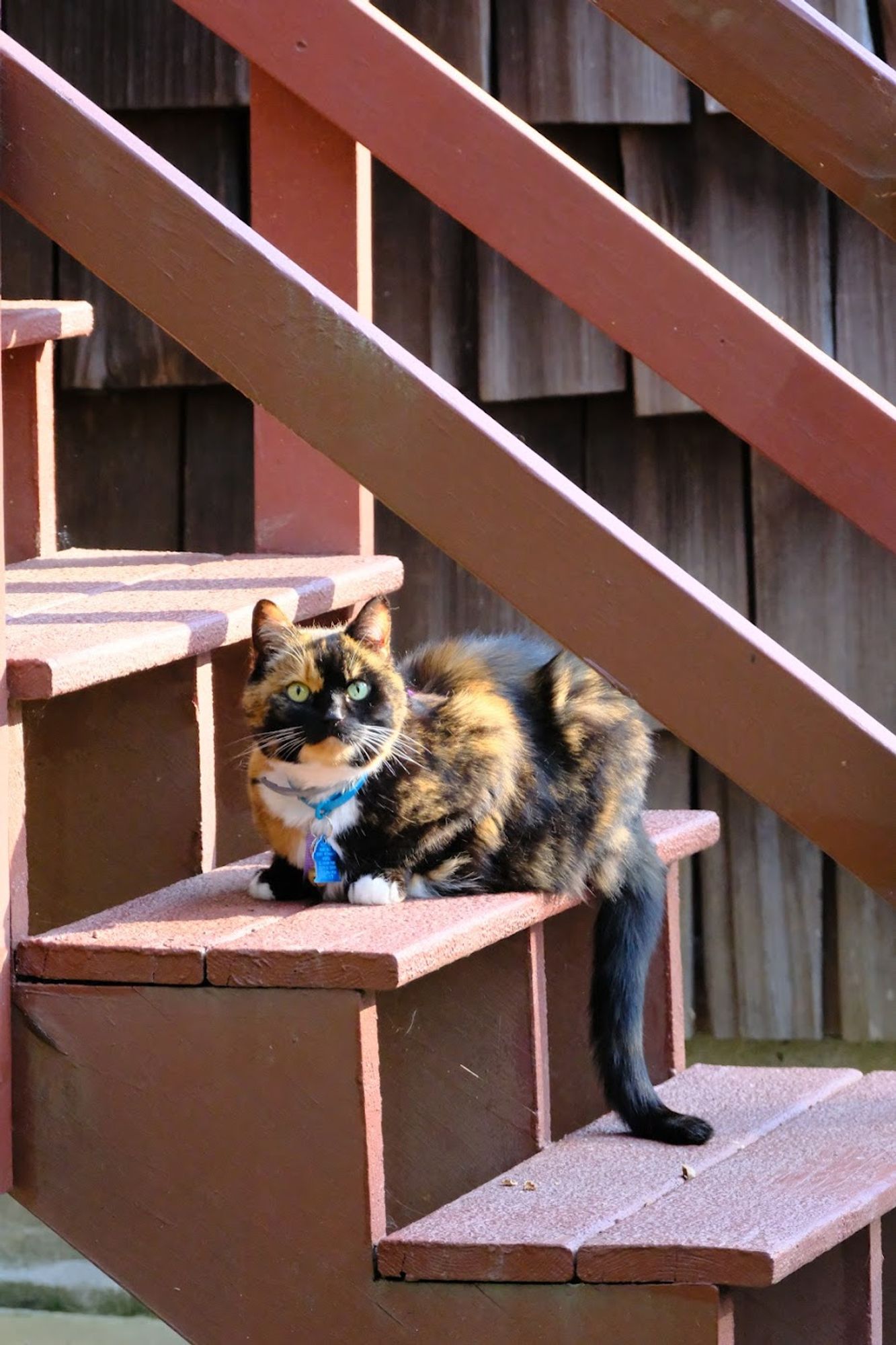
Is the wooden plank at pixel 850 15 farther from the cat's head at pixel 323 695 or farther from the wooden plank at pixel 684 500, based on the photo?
the cat's head at pixel 323 695

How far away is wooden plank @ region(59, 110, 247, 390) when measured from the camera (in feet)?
11.4

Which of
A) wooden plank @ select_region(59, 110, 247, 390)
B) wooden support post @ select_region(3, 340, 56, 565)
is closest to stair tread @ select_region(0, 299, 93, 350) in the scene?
wooden support post @ select_region(3, 340, 56, 565)

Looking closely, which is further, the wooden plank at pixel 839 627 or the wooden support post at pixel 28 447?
the wooden plank at pixel 839 627

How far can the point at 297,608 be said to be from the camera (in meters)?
2.61

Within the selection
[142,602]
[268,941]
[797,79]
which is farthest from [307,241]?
[268,941]

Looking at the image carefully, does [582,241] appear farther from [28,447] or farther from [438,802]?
[28,447]

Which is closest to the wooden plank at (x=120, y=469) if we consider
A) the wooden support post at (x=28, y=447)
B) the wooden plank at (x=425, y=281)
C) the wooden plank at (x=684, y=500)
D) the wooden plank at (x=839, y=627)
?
the wooden plank at (x=425, y=281)

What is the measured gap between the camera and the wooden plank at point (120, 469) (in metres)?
3.61

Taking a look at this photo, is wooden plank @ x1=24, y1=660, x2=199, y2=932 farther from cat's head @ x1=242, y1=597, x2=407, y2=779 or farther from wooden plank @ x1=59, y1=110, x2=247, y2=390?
wooden plank @ x1=59, y1=110, x2=247, y2=390

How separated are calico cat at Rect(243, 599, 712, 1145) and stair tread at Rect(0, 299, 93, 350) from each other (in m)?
0.76

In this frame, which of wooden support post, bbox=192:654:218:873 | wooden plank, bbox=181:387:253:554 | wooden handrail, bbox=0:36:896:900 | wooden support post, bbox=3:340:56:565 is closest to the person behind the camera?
wooden handrail, bbox=0:36:896:900

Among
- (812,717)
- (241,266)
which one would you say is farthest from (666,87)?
(812,717)

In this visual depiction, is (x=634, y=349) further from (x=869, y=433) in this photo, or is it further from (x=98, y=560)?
(x=98, y=560)

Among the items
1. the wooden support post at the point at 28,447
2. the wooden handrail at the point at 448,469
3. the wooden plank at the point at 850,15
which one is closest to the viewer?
the wooden handrail at the point at 448,469
